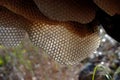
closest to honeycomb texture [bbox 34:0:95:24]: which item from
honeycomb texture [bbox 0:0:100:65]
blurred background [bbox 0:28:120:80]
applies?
honeycomb texture [bbox 0:0:100:65]

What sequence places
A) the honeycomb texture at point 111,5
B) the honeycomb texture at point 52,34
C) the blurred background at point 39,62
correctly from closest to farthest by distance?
1. the honeycomb texture at point 111,5
2. the honeycomb texture at point 52,34
3. the blurred background at point 39,62

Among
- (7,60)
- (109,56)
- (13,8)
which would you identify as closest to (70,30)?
(13,8)

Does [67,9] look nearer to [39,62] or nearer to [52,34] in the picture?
[52,34]

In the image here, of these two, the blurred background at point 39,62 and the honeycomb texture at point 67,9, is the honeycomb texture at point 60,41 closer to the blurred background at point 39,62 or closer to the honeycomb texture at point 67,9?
the honeycomb texture at point 67,9

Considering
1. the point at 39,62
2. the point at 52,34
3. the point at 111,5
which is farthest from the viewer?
the point at 39,62

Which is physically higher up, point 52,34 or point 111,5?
point 111,5

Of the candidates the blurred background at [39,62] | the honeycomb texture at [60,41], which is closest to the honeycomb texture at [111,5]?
the honeycomb texture at [60,41]

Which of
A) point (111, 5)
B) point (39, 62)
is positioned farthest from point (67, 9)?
point (39, 62)
